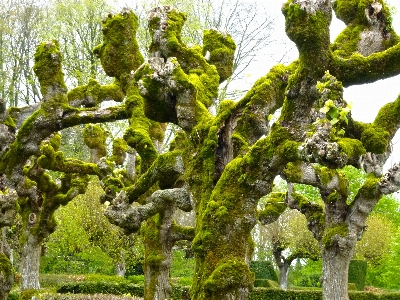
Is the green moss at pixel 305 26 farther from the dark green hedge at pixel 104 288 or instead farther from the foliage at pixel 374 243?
the foliage at pixel 374 243

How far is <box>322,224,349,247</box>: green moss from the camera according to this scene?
10.4m

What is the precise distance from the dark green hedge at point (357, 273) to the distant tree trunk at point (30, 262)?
745 inches

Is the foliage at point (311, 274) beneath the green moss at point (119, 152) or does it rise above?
beneath

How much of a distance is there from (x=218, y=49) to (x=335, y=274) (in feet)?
16.8

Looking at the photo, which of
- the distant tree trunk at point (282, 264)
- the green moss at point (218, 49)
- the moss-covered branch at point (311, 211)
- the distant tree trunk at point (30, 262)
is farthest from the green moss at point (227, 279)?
the distant tree trunk at point (282, 264)

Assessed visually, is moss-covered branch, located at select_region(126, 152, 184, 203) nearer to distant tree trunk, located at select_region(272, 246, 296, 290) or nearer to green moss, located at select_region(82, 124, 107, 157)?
green moss, located at select_region(82, 124, 107, 157)

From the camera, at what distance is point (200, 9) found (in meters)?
26.0

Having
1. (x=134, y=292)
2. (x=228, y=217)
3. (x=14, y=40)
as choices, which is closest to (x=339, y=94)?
(x=228, y=217)

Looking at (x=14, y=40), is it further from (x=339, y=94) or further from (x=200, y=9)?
(x=339, y=94)

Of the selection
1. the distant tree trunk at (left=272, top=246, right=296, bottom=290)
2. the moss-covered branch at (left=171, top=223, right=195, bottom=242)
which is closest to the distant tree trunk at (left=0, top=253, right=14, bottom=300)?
the moss-covered branch at (left=171, top=223, right=195, bottom=242)

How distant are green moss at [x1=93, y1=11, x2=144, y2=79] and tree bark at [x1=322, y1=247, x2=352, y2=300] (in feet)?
18.0

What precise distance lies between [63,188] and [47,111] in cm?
527

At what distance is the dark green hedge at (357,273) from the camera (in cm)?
2827

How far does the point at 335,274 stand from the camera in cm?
1054
